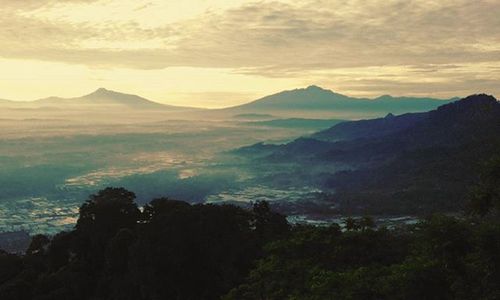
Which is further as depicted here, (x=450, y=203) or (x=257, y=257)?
(x=450, y=203)

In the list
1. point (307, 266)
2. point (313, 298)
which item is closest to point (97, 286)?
point (307, 266)

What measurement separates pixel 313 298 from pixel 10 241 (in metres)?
186

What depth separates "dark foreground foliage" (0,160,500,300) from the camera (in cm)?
2025

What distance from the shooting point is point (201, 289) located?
45.8 m

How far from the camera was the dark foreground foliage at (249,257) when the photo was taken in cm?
2025

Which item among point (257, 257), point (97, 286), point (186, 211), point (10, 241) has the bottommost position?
point (10, 241)

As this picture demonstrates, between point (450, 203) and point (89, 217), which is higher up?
point (89, 217)

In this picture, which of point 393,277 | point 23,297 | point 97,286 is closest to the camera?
point 393,277

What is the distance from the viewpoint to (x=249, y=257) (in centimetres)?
4512

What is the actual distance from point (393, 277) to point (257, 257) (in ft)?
83.6

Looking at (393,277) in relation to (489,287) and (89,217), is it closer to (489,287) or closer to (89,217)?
(489,287)

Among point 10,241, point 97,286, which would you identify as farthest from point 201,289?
point 10,241

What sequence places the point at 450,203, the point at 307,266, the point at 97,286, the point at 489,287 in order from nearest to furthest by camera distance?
the point at 489,287 → the point at 307,266 → the point at 97,286 → the point at 450,203

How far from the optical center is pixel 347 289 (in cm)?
2066
